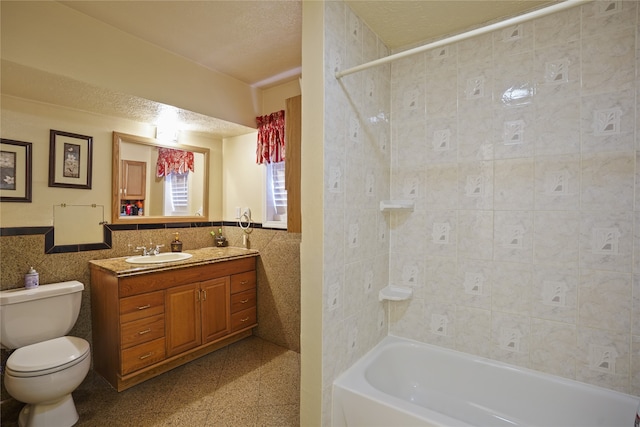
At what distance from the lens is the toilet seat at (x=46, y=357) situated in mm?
1613

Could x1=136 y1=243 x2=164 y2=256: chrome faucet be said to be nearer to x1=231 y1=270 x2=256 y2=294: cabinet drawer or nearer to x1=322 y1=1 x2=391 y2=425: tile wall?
x1=231 y1=270 x2=256 y2=294: cabinet drawer

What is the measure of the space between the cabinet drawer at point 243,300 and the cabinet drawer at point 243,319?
0.04 metres

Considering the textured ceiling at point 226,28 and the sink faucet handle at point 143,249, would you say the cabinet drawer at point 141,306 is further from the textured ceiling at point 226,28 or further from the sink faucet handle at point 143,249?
the textured ceiling at point 226,28

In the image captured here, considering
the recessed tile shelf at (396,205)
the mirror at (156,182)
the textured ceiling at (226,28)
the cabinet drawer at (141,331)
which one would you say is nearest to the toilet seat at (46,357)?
the cabinet drawer at (141,331)

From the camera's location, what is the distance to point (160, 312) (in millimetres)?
2238

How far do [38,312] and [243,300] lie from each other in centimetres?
150

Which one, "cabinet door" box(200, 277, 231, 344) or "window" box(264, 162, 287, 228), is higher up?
"window" box(264, 162, 287, 228)

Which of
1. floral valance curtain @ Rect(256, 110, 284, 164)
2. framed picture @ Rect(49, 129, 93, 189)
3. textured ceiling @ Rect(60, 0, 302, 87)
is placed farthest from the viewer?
floral valance curtain @ Rect(256, 110, 284, 164)

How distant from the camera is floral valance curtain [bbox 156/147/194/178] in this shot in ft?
9.38

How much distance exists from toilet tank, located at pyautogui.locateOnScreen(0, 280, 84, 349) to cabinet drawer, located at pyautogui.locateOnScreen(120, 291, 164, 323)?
0.39 meters

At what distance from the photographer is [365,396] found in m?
1.41

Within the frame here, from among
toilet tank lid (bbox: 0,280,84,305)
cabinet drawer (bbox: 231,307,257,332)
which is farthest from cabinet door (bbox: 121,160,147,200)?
cabinet drawer (bbox: 231,307,257,332)

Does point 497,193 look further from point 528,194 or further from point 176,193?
point 176,193

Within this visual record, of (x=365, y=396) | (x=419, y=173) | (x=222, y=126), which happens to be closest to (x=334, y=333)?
(x=365, y=396)
